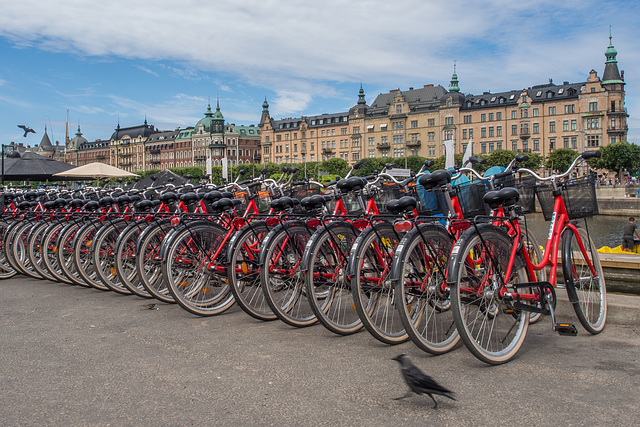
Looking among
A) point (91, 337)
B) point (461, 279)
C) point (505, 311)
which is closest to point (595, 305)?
point (505, 311)

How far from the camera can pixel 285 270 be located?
5.04 metres

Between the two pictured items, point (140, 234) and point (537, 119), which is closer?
point (140, 234)

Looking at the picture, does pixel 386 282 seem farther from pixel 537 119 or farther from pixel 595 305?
pixel 537 119

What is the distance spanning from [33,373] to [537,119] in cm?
9928

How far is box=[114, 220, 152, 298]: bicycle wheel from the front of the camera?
20.8 ft

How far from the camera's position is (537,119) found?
93.6m

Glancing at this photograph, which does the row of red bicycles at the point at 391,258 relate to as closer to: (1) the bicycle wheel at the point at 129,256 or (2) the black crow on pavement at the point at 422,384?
(1) the bicycle wheel at the point at 129,256

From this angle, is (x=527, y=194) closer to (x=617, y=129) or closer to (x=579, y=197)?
(x=579, y=197)

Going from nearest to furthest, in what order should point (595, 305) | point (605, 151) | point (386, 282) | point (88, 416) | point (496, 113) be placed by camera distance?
point (88, 416), point (386, 282), point (595, 305), point (605, 151), point (496, 113)

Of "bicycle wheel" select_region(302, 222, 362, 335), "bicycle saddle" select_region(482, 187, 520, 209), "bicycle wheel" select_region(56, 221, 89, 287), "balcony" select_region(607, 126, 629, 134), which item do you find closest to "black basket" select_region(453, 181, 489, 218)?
"bicycle saddle" select_region(482, 187, 520, 209)

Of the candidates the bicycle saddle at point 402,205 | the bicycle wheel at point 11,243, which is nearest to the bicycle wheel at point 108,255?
the bicycle wheel at point 11,243

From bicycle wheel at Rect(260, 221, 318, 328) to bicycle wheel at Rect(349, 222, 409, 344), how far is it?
2.13 ft

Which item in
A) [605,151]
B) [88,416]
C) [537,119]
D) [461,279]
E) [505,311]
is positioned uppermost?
[537,119]

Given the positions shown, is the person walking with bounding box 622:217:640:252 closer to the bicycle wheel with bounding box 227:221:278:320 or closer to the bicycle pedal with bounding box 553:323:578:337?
the bicycle pedal with bounding box 553:323:578:337
